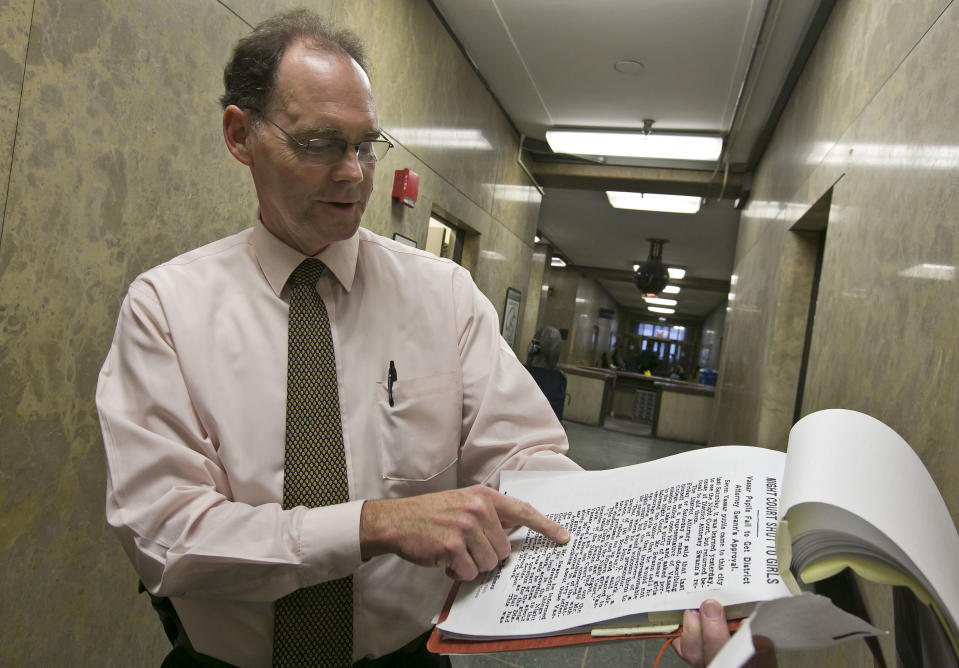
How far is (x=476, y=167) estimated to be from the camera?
4758 millimetres

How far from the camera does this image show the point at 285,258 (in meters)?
1.10

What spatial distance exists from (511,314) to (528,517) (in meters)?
5.44

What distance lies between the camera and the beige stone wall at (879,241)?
123 cm

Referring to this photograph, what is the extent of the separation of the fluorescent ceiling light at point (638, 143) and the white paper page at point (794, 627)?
4.70 m

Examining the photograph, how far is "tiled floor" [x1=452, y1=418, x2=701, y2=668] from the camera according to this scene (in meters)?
2.76

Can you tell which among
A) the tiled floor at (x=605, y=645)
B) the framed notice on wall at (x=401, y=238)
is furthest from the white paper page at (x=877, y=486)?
the framed notice on wall at (x=401, y=238)

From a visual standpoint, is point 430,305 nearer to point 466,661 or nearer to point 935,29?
point 935,29

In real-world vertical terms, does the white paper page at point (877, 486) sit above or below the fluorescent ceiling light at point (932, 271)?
below

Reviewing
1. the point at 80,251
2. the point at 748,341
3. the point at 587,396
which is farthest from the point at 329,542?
the point at 587,396

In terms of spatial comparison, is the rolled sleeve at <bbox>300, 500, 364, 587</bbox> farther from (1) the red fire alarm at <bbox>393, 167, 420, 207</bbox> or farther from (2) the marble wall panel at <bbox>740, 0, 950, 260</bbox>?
(1) the red fire alarm at <bbox>393, 167, 420, 207</bbox>

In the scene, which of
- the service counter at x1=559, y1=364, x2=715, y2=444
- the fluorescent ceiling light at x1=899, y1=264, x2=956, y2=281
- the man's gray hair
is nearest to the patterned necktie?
the man's gray hair

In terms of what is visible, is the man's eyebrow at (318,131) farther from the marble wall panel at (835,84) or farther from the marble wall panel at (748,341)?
the marble wall panel at (748,341)

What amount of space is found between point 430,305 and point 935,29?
4.53ft

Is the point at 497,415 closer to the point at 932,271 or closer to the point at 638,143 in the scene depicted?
the point at 932,271
